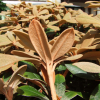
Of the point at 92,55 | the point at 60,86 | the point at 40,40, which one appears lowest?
the point at 60,86

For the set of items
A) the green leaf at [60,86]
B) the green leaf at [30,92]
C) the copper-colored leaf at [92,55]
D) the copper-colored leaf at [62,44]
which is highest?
the copper-colored leaf at [62,44]

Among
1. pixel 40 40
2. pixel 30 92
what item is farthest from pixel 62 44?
pixel 30 92

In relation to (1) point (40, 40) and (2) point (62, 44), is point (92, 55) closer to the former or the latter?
(2) point (62, 44)

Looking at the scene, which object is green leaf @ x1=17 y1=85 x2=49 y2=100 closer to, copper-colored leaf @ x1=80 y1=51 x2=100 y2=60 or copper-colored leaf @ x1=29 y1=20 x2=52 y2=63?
copper-colored leaf @ x1=29 y1=20 x2=52 y2=63

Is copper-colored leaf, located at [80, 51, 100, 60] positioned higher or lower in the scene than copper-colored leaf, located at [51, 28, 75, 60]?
lower

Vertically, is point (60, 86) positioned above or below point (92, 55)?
below

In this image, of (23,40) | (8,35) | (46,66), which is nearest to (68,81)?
(46,66)

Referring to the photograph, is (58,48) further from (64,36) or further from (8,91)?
(8,91)

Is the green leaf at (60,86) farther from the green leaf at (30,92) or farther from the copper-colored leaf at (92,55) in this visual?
the copper-colored leaf at (92,55)

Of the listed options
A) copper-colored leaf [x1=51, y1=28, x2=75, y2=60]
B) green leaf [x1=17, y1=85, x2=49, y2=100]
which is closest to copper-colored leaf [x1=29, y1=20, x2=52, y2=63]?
copper-colored leaf [x1=51, y1=28, x2=75, y2=60]

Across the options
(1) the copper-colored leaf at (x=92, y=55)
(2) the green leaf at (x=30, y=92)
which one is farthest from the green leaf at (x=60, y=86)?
(1) the copper-colored leaf at (x=92, y=55)

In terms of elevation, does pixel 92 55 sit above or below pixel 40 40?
below
